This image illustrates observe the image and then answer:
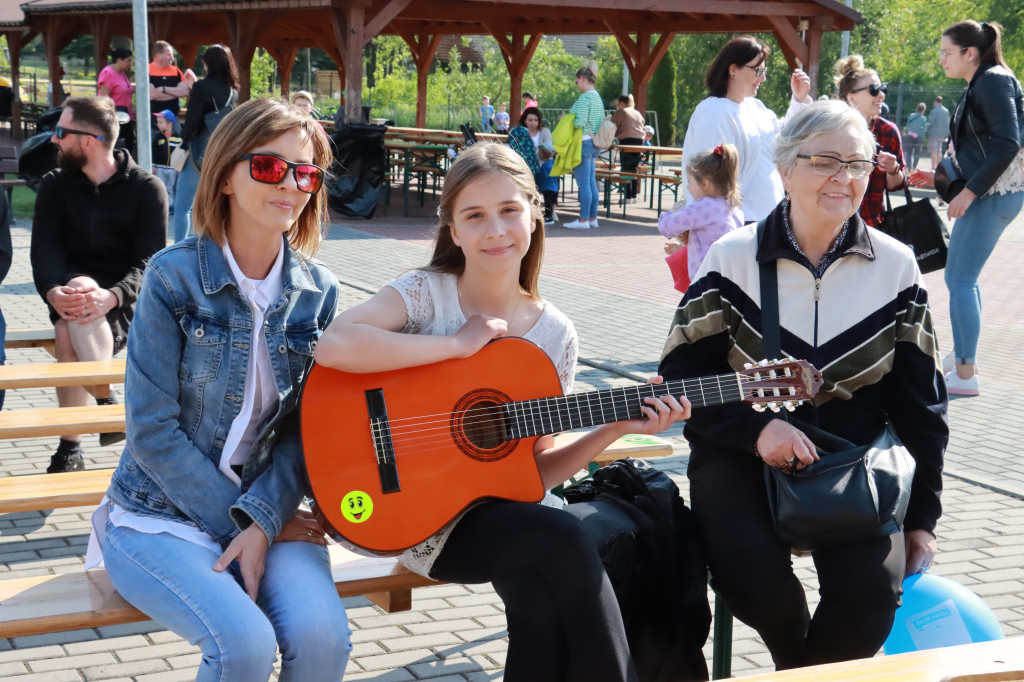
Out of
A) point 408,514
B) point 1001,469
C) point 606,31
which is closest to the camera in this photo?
point 408,514

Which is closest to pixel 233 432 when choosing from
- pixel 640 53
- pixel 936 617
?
pixel 936 617

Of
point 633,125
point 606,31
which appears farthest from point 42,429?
point 606,31

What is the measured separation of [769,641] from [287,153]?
70.7 inches

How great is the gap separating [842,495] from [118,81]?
14.1 m

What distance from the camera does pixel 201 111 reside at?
35.9 ft

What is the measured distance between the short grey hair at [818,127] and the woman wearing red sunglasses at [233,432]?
1319mm

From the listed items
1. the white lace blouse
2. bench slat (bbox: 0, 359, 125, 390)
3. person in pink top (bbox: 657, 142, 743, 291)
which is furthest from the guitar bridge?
person in pink top (bbox: 657, 142, 743, 291)

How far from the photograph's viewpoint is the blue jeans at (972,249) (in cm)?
669

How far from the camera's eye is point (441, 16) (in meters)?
22.4

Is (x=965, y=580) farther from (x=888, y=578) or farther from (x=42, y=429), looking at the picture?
(x=42, y=429)

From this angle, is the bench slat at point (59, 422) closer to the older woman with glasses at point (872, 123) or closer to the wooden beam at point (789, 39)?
the older woman with glasses at point (872, 123)

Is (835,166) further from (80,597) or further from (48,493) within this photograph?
(48,493)

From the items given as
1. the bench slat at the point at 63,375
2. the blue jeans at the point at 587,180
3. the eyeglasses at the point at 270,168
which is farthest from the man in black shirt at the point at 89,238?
the blue jeans at the point at 587,180

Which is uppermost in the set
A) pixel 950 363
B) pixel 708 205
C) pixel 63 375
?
pixel 708 205
